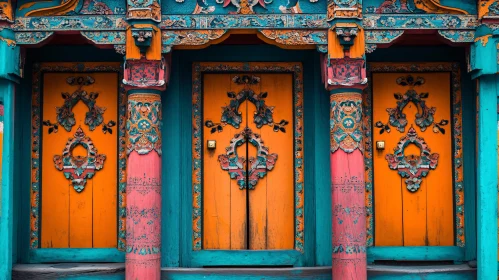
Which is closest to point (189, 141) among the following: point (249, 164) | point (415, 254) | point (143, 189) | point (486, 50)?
point (249, 164)

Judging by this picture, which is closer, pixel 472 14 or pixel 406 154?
pixel 472 14

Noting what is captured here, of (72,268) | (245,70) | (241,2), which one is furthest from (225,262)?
(241,2)

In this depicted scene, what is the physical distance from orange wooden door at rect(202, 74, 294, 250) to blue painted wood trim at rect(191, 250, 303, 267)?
10cm

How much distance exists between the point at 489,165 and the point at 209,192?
10.9 ft

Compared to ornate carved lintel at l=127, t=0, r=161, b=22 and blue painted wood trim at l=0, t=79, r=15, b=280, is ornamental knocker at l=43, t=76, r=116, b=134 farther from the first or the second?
ornate carved lintel at l=127, t=0, r=161, b=22

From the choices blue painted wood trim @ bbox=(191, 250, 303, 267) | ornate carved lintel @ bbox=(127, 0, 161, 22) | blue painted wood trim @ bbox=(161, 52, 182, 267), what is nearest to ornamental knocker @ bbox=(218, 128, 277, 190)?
blue painted wood trim @ bbox=(161, 52, 182, 267)

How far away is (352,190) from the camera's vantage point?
316 inches

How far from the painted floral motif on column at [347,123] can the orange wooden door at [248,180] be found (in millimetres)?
1008

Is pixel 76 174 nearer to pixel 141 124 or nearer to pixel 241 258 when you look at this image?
pixel 141 124

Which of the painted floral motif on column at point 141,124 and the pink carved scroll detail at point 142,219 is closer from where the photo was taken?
the pink carved scroll detail at point 142,219

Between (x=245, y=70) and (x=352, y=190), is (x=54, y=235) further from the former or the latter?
(x=352, y=190)

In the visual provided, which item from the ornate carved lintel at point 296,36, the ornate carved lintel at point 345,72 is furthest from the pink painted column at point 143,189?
the ornate carved lintel at point 345,72

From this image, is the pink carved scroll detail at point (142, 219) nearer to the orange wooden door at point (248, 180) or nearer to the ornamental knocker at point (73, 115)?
the orange wooden door at point (248, 180)

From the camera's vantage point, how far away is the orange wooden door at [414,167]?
8.95 metres
